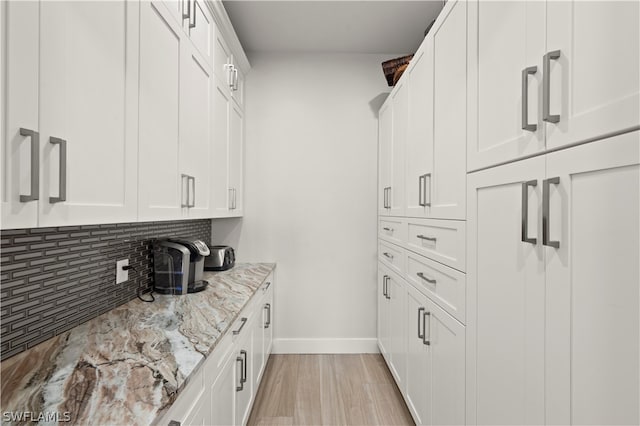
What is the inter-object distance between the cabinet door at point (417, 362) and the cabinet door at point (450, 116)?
0.57 m

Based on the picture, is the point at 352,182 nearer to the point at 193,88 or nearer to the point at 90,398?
the point at 193,88

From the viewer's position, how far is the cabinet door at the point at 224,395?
4.17 feet

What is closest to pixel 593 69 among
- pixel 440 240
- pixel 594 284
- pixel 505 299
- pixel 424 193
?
pixel 594 284

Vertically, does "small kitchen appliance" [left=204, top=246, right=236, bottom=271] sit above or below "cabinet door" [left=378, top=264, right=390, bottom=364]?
above

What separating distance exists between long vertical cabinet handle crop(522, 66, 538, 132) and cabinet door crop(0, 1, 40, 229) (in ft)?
3.90

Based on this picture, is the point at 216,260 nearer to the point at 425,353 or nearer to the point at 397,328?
the point at 397,328

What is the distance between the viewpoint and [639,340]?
24.6 inches

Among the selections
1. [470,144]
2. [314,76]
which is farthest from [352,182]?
[470,144]

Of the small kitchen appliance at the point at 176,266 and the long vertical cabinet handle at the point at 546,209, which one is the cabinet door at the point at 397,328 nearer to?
the small kitchen appliance at the point at 176,266

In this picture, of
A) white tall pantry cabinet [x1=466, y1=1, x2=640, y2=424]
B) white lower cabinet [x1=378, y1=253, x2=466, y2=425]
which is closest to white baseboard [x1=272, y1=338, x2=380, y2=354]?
white lower cabinet [x1=378, y1=253, x2=466, y2=425]

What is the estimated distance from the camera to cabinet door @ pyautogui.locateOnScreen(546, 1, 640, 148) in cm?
64

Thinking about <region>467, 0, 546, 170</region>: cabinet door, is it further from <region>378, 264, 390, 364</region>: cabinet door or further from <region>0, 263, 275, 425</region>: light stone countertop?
<region>378, 264, 390, 364</region>: cabinet door

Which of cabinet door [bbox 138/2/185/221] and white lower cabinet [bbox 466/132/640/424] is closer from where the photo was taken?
white lower cabinet [bbox 466/132/640/424]

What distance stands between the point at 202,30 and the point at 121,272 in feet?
4.57
